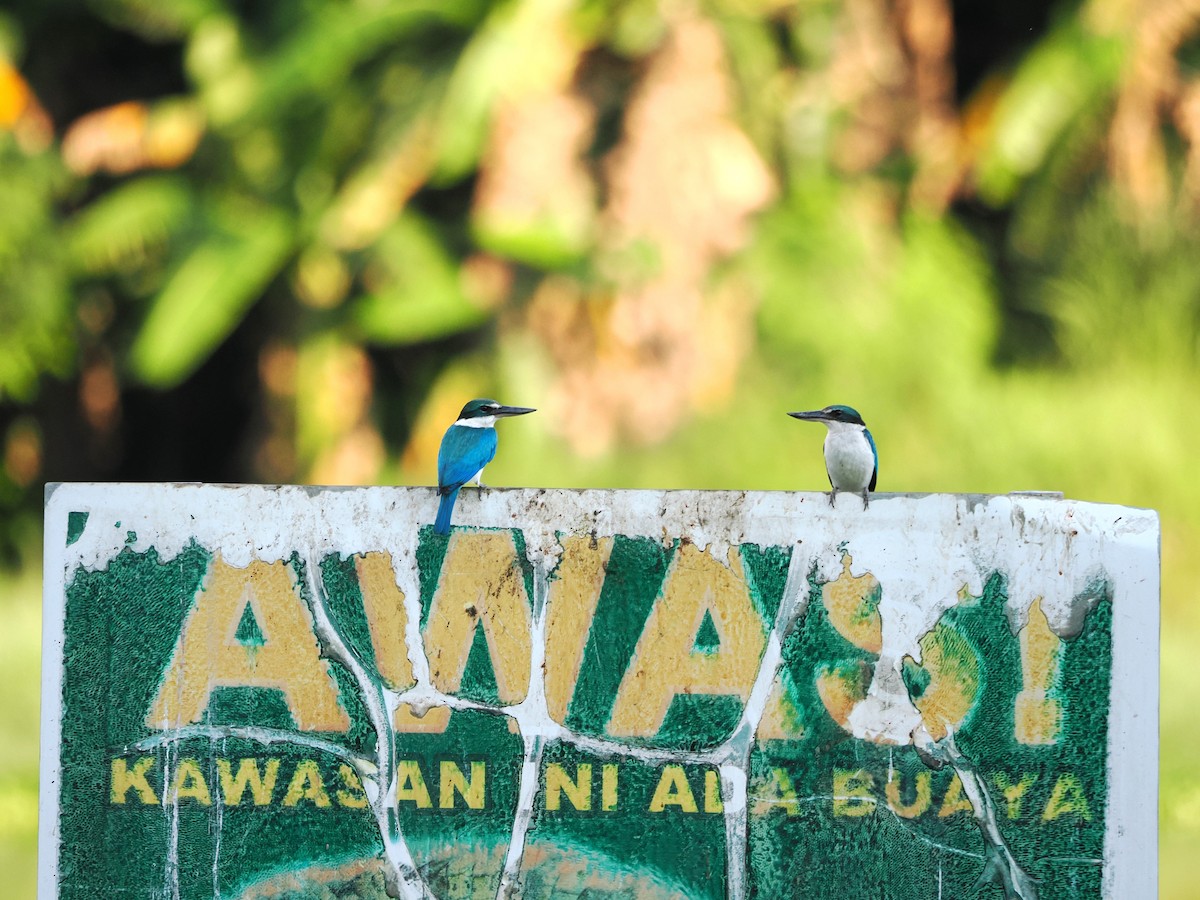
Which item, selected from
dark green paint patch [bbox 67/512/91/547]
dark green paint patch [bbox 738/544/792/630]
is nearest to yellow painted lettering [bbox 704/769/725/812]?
dark green paint patch [bbox 738/544/792/630]

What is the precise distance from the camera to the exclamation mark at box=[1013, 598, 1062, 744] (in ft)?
13.1

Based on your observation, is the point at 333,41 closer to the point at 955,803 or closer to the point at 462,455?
the point at 462,455

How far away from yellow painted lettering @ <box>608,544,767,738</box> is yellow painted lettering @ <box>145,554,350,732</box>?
84 cm

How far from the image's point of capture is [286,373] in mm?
12242

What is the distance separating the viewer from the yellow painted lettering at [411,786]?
4.06 metres

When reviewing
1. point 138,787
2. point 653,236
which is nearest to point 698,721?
point 138,787

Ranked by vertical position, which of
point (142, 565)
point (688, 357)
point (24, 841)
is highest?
point (688, 357)

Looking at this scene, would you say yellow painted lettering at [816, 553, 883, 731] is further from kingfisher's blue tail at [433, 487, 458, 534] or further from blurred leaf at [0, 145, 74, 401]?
blurred leaf at [0, 145, 74, 401]

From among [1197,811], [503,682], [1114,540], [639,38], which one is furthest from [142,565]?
[639,38]

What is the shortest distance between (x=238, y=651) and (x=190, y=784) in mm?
381

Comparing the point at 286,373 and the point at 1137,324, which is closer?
the point at 1137,324

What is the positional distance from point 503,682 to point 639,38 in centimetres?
791

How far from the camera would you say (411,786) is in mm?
4062

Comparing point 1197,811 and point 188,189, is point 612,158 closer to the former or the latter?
point 188,189
